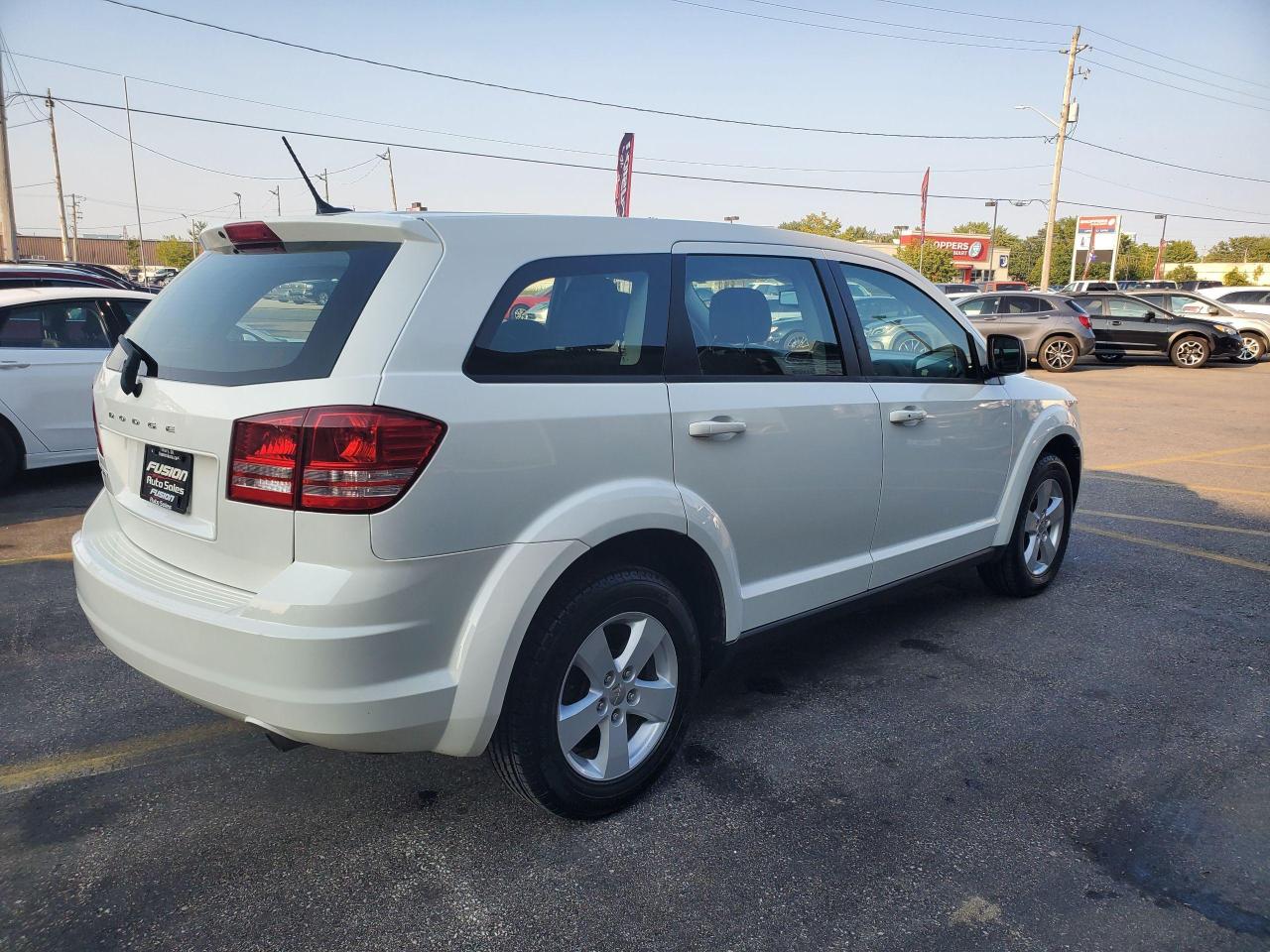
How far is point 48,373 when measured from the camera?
7.13 m

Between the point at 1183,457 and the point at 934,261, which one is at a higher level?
the point at 934,261

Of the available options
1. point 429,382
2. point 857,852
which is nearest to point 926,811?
point 857,852

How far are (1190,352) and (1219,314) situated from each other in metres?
2.62

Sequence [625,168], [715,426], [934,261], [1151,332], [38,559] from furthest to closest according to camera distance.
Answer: [934,261], [1151,332], [625,168], [38,559], [715,426]

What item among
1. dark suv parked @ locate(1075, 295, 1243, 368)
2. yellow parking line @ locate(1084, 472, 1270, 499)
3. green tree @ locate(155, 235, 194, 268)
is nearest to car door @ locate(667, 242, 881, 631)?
yellow parking line @ locate(1084, 472, 1270, 499)

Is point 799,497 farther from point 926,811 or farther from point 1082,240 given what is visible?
point 1082,240

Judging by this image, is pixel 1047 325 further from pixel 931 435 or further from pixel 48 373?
pixel 48 373

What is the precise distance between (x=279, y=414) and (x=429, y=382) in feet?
1.23

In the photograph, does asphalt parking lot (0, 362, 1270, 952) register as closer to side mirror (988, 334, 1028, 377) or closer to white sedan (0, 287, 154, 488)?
side mirror (988, 334, 1028, 377)

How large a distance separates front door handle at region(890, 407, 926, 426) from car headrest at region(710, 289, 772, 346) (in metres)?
0.72

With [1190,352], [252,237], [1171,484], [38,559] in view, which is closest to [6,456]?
[38,559]

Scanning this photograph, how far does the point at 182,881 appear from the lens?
258 centimetres

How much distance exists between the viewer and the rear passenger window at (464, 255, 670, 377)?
2617 mm

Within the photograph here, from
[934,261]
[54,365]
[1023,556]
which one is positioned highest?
[934,261]
